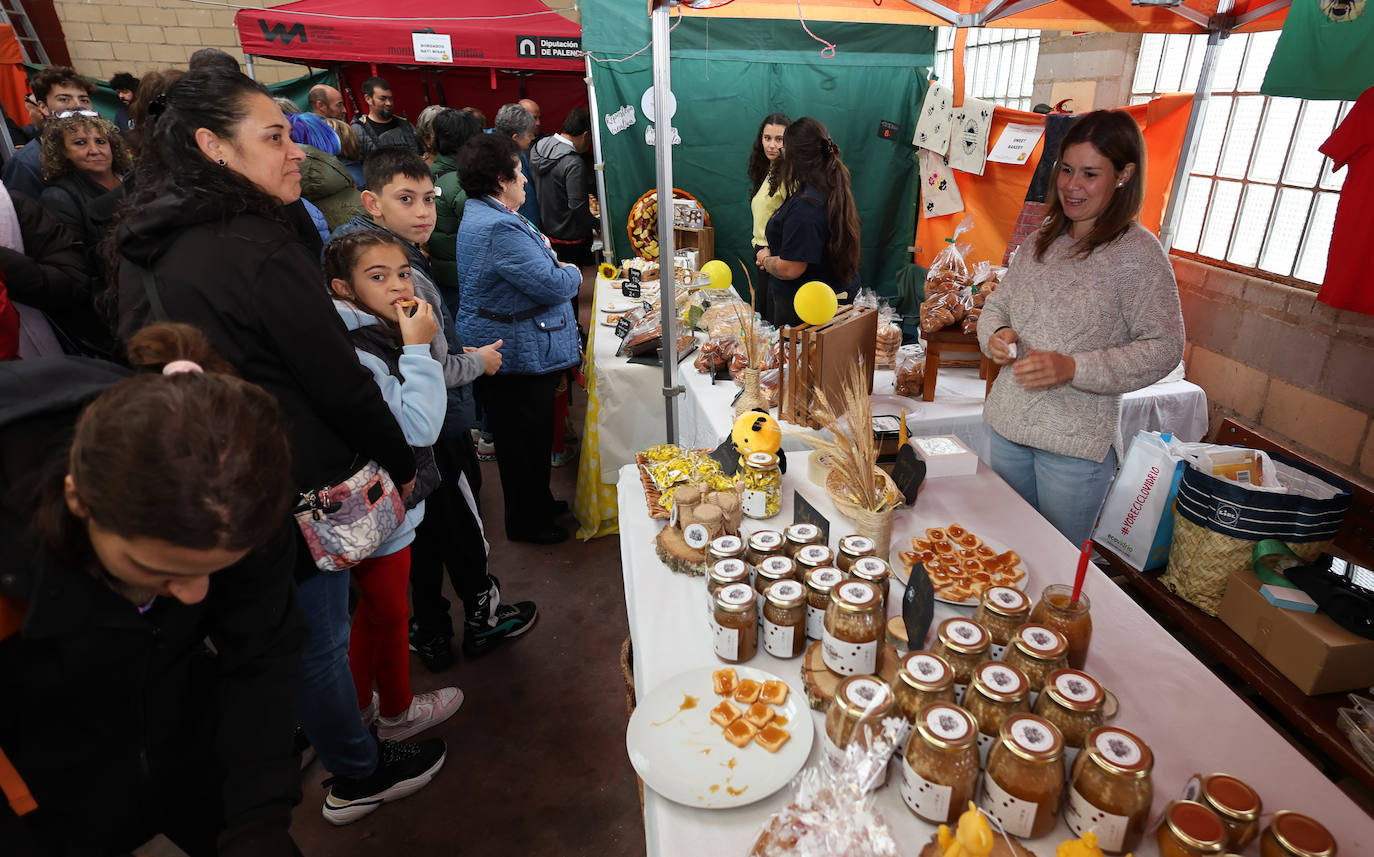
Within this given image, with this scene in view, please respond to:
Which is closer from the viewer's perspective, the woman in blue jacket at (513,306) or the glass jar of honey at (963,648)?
the glass jar of honey at (963,648)

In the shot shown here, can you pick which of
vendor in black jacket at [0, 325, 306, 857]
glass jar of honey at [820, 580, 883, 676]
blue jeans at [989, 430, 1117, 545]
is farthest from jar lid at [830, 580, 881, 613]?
blue jeans at [989, 430, 1117, 545]

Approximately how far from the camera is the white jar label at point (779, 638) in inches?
48.4

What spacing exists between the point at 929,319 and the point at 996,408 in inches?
22.4

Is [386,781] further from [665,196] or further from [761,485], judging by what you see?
[665,196]

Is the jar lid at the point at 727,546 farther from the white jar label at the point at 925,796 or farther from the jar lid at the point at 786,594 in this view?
the white jar label at the point at 925,796

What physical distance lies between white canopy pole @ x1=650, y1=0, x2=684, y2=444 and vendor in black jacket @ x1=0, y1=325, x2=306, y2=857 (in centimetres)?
157

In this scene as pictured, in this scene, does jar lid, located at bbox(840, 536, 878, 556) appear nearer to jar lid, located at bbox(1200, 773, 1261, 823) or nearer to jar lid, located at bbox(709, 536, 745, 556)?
jar lid, located at bbox(709, 536, 745, 556)

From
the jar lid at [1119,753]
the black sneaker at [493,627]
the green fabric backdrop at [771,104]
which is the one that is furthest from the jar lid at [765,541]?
the green fabric backdrop at [771,104]

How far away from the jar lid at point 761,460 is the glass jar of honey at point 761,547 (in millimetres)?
287

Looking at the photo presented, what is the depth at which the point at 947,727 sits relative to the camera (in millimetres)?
896

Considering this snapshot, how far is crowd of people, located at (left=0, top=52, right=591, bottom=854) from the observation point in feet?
2.61

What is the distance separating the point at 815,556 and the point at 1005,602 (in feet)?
1.11

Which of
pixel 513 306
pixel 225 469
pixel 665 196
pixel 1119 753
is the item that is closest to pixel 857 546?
pixel 1119 753

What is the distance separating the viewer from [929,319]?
2.44 m
